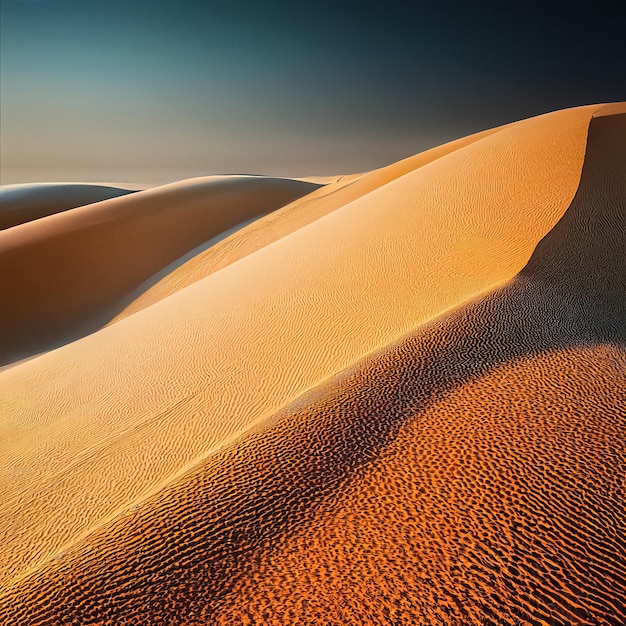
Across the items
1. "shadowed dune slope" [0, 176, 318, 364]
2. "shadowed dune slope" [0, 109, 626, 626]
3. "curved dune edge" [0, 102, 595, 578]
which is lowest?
"shadowed dune slope" [0, 176, 318, 364]

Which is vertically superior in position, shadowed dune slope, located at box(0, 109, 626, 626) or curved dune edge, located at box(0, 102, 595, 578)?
shadowed dune slope, located at box(0, 109, 626, 626)

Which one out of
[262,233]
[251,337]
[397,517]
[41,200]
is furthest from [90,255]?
[41,200]

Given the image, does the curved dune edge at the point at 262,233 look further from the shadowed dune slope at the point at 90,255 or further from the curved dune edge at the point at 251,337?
the curved dune edge at the point at 251,337

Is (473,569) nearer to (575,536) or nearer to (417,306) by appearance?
(575,536)

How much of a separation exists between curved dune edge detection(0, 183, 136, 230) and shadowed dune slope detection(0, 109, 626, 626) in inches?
884

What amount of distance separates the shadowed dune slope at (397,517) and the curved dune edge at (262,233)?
7.83 m

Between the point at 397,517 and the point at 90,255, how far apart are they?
1188cm

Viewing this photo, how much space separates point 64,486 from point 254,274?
3.13 m

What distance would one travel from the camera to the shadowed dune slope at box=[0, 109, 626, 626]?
4.24 ft

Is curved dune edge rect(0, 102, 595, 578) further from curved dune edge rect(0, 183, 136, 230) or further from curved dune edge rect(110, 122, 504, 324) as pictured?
curved dune edge rect(0, 183, 136, 230)

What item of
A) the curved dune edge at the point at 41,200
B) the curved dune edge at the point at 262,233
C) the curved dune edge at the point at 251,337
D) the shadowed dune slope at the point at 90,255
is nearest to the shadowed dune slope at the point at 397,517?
the curved dune edge at the point at 251,337

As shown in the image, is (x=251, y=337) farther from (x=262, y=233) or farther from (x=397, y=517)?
(x=262, y=233)

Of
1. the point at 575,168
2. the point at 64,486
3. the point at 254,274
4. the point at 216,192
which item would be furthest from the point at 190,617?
the point at 216,192

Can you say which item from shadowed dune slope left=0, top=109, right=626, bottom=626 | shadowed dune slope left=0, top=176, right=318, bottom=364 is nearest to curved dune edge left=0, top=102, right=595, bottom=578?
shadowed dune slope left=0, top=109, right=626, bottom=626
